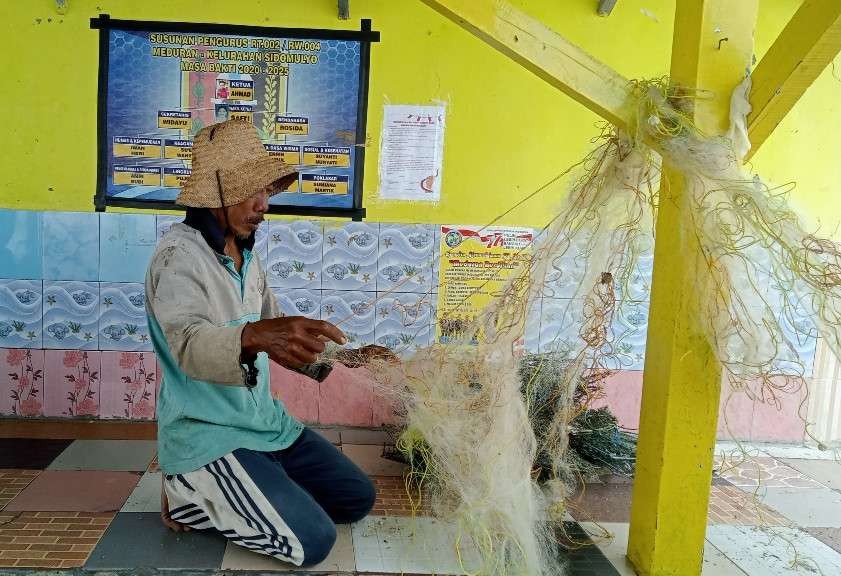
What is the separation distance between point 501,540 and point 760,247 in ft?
4.98

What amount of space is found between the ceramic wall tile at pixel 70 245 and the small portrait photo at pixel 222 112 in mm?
1066

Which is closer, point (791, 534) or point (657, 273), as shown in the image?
point (657, 273)

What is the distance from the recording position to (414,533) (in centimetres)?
325

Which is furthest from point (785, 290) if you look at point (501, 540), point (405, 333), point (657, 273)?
point (405, 333)

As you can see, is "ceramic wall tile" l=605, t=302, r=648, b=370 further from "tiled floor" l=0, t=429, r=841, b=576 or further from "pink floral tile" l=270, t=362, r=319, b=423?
"pink floral tile" l=270, t=362, r=319, b=423

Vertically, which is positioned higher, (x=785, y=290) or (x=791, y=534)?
(x=785, y=290)

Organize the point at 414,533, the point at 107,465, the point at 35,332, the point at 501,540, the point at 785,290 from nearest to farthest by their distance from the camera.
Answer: the point at 785,290 → the point at 501,540 → the point at 414,533 → the point at 107,465 → the point at 35,332

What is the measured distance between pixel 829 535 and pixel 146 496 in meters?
3.50

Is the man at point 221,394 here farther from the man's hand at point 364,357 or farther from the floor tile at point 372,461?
the floor tile at point 372,461

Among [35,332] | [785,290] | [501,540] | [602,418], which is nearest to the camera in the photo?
[785,290]

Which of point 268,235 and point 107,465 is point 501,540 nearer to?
point 107,465

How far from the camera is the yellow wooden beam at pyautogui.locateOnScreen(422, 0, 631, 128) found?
8.48 ft

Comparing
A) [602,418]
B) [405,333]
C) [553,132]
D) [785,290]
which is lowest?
[602,418]

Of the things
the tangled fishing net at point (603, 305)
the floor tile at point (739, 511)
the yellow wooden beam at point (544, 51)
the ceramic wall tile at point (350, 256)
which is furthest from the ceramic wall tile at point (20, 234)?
the floor tile at point (739, 511)
